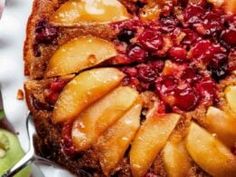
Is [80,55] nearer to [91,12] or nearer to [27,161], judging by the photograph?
[91,12]

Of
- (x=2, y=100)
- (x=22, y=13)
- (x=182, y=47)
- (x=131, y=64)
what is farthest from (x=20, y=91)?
(x=182, y=47)

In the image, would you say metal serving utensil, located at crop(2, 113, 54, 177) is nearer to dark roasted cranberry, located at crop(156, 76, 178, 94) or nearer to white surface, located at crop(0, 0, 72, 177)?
white surface, located at crop(0, 0, 72, 177)

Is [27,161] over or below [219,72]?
below

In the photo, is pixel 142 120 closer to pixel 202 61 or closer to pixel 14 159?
pixel 202 61

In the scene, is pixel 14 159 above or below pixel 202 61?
below

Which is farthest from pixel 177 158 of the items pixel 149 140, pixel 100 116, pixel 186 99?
pixel 100 116

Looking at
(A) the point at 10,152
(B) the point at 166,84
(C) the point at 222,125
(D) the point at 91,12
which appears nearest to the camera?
(C) the point at 222,125
